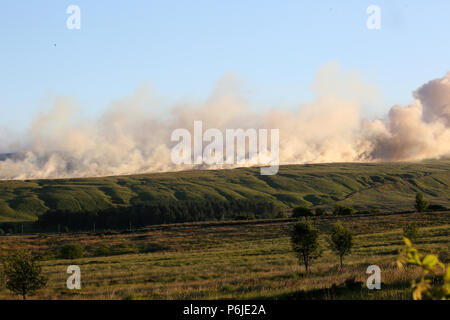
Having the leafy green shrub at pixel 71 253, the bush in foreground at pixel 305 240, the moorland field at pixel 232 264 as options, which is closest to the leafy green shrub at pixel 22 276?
the moorland field at pixel 232 264

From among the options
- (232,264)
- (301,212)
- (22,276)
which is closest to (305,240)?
(232,264)

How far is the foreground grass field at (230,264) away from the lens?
26375mm

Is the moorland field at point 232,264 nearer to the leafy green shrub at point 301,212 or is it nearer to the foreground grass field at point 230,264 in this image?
the foreground grass field at point 230,264

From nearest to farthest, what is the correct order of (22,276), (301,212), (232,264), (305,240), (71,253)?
1. (22,276)
2. (305,240)
3. (232,264)
4. (71,253)
5. (301,212)

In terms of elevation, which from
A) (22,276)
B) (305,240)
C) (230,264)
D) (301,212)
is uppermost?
(22,276)

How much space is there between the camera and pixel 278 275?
40.4 metres

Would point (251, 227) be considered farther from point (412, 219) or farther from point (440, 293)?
point (440, 293)

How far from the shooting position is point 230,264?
57188 millimetres

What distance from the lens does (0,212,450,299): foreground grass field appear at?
26375 millimetres

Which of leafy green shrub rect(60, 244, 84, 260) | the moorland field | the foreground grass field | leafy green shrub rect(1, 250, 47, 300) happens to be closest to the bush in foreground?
the moorland field

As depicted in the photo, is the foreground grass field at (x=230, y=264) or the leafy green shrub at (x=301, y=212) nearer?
the foreground grass field at (x=230, y=264)

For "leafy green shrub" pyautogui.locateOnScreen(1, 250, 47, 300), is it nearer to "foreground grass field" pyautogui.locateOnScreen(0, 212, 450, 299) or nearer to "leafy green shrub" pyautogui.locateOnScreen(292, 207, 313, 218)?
"foreground grass field" pyautogui.locateOnScreen(0, 212, 450, 299)

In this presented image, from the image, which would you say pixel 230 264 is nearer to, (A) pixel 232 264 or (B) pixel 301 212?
(A) pixel 232 264
